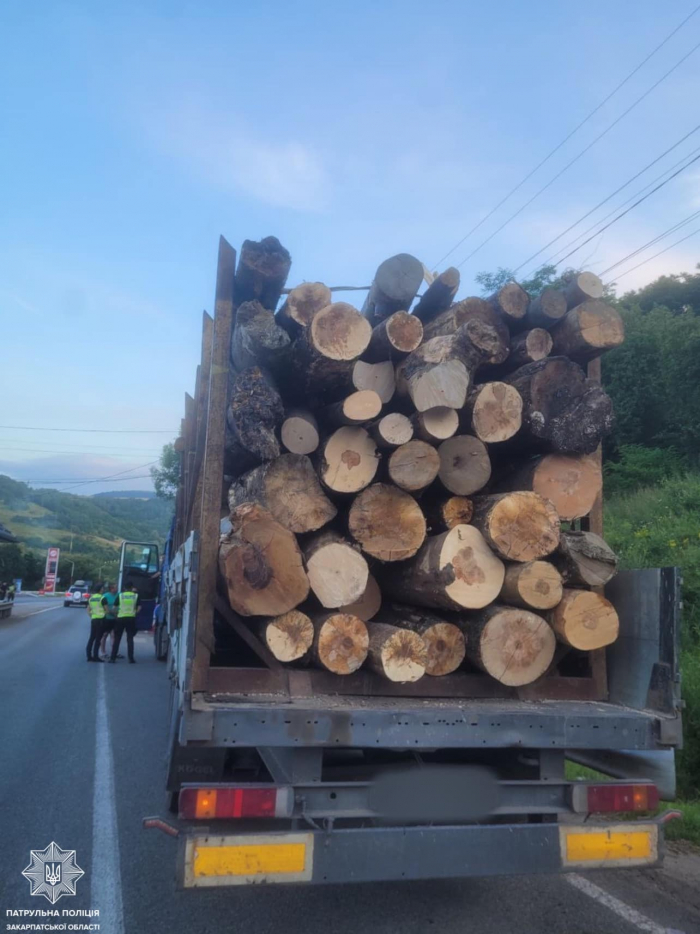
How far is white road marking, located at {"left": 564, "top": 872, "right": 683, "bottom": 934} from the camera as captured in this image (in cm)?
372

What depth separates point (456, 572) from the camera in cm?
389

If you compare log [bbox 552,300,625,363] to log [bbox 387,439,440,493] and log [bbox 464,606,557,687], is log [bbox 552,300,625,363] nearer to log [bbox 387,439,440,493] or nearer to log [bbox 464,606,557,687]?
log [bbox 387,439,440,493]

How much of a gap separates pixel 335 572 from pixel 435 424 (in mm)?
1016

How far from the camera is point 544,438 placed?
4.43 metres

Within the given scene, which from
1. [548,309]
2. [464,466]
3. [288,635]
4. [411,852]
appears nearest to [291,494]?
[288,635]

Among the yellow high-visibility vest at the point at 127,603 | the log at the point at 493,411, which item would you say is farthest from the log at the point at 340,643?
the yellow high-visibility vest at the point at 127,603

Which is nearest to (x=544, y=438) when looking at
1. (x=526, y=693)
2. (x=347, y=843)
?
(x=526, y=693)

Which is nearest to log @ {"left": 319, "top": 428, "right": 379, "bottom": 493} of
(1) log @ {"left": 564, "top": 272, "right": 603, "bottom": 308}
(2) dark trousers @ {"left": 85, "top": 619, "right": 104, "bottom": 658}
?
(1) log @ {"left": 564, "top": 272, "right": 603, "bottom": 308}

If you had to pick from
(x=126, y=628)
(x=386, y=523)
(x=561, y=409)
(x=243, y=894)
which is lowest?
(x=243, y=894)

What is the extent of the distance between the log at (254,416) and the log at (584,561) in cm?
170

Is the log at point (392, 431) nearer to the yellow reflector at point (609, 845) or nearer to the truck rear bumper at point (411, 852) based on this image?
the truck rear bumper at point (411, 852)

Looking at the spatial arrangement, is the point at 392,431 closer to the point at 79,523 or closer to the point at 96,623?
the point at 96,623

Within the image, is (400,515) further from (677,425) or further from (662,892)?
(677,425)

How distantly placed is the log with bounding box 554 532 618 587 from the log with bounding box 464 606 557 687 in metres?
0.35
